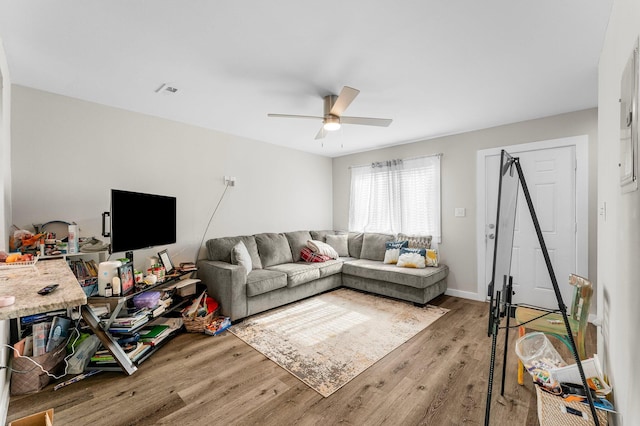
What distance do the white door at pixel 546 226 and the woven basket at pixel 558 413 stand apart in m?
2.33

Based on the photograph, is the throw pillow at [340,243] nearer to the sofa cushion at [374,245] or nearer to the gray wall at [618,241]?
the sofa cushion at [374,245]

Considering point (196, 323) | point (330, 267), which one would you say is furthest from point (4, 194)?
point (330, 267)

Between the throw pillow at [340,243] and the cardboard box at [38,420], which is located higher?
the throw pillow at [340,243]

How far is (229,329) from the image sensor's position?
3.03 m

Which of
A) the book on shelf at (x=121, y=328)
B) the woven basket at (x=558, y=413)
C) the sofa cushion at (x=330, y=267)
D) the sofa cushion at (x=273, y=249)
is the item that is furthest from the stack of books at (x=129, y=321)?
the woven basket at (x=558, y=413)

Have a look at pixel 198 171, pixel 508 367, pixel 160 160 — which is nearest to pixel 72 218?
pixel 160 160

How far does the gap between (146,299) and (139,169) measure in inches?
59.0

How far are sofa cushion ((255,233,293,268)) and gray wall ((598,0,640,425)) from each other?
3439 millimetres

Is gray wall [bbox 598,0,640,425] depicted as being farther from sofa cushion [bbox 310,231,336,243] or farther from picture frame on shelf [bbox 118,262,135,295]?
sofa cushion [bbox 310,231,336,243]

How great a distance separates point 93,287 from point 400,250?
367cm

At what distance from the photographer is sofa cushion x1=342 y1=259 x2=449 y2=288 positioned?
362 centimetres

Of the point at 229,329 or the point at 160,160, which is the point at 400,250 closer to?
the point at 229,329

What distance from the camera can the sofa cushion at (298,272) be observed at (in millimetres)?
3691

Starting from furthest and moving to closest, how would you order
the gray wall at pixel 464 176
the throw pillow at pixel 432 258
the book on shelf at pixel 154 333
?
the throw pillow at pixel 432 258
the gray wall at pixel 464 176
the book on shelf at pixel 154 333
